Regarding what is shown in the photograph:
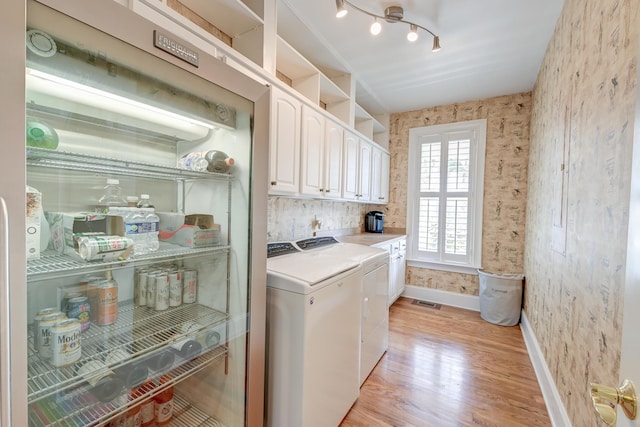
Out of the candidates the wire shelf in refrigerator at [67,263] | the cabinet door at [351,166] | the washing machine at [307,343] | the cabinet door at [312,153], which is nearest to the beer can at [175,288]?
the wire shelf in refrigerator at [67,263]

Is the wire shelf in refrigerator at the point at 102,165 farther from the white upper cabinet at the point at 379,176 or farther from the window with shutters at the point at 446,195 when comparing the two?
the window with shutters at the point at 446,195

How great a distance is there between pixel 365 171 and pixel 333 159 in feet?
2.61

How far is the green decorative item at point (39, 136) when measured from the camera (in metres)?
0.70

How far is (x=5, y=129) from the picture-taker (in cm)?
51

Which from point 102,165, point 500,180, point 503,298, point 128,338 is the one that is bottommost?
point 503,298

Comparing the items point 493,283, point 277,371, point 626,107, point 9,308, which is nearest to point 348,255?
point 277,371

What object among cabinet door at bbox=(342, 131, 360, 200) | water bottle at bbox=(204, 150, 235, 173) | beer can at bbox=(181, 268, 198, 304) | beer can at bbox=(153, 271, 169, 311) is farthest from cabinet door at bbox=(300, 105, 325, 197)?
beer can at bbox=(153, 271, 169, 311)

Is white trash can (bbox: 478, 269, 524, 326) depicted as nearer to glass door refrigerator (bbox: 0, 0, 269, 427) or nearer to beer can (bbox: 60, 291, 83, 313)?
glass door refrigerator (bbox: 0, 0, 269, 427)

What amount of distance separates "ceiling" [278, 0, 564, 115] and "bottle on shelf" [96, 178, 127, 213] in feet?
5.34

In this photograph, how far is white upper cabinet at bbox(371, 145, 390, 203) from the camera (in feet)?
11.3

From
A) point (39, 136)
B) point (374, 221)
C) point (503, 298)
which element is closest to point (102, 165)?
point (39, 136)

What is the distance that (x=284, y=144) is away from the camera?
6.21 feet

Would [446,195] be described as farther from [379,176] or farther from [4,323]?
Result: [4,323]

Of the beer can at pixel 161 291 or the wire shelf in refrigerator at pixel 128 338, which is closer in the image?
the wire shelf in refrigerator at pixel 128 338
